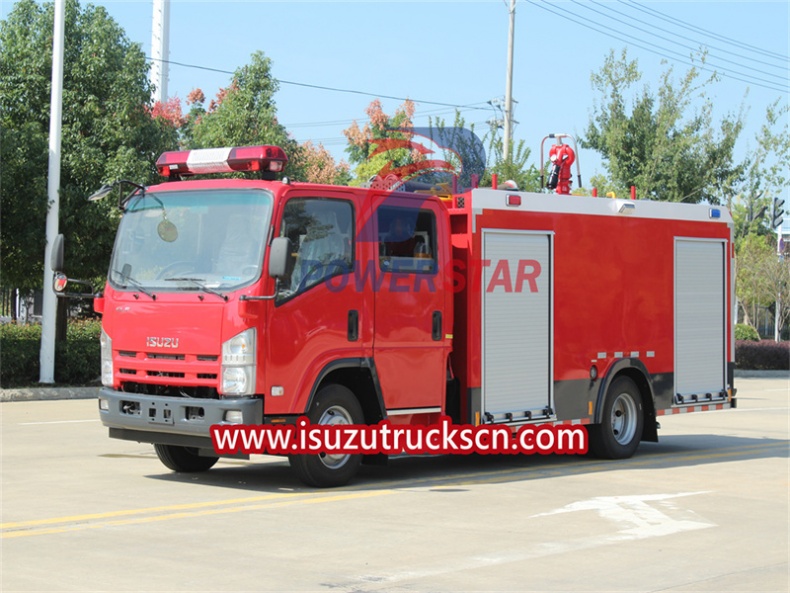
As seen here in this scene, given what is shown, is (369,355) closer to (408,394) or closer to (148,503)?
(408,394)

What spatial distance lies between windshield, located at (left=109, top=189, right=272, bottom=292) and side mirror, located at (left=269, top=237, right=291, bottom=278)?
294 mm

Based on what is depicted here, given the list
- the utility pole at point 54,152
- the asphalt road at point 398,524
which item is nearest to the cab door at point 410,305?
the asphalt road at point 398,524

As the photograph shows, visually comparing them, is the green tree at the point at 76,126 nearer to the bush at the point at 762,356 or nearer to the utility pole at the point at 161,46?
the utility pole at the point at 161,46

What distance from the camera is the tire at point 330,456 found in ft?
35.6

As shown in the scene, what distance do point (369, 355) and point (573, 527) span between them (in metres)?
2.78

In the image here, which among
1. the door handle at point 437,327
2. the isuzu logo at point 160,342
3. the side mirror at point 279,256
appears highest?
the side mirror at point 279,256

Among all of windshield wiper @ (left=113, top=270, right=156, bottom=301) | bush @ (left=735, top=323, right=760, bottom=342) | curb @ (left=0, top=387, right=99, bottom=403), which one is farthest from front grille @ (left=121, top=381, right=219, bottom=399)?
bush @ (left=735, top=323, right=760, bottom=342)

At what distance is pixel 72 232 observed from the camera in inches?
944

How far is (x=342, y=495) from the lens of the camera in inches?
426

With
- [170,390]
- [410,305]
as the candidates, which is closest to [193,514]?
[170,390]

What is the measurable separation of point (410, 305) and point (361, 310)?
68cm

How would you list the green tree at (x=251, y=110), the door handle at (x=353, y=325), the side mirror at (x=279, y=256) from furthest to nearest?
the green tree at (x=251, y=110) → the door handle at (x=353, y=325) → the side mirror at (x=279, y=256)

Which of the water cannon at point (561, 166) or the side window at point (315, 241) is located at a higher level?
the water cannon at point (561, 166)

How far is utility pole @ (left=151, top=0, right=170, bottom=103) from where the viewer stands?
118ft
